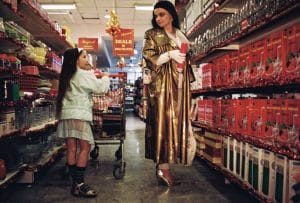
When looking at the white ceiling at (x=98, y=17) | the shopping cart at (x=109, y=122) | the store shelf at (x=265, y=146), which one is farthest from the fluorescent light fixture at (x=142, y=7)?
the store shelf at (x=265, y=146)

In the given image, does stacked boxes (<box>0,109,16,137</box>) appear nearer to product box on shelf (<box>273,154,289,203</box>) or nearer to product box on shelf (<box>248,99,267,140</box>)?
product box on shelf (<box>248,99,267,140</box>)

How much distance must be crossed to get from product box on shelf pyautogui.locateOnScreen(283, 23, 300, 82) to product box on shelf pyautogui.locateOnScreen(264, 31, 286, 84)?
5 cm

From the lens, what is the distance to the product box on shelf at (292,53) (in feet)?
6.61

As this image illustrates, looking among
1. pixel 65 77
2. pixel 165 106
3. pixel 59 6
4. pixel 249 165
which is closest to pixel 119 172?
pixel 165 106

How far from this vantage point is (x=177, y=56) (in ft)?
10.9

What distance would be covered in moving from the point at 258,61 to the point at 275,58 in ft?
0.91

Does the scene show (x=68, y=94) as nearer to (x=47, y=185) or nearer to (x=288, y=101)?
(x=47, y=185)

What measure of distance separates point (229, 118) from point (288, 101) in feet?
3.75

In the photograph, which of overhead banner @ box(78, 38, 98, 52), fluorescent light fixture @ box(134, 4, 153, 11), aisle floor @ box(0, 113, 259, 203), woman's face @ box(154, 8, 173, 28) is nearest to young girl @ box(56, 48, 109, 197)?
aisle floor @ box(0, 113, 259, 203)

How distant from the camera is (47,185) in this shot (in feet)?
11.4

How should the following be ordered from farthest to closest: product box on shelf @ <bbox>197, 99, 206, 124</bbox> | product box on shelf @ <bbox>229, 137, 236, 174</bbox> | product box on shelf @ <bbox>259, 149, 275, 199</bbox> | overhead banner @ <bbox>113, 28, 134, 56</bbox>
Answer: overhead banner @ <bbox>113, 28, 134, 56</bbox> < product box on shelf @ <bbox>197, 99, 206, 124</bbox> < product box on shelf @ <bbox>229, 137, 236, 174</bbox> < product box on shelf @ <bbox>259, 149, 275, 199</bbox>

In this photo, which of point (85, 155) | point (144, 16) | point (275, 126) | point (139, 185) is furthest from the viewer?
point (144, 16)

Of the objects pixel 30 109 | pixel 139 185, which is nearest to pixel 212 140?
pixel 139 185

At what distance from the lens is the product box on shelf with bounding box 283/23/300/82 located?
2.01 meters
